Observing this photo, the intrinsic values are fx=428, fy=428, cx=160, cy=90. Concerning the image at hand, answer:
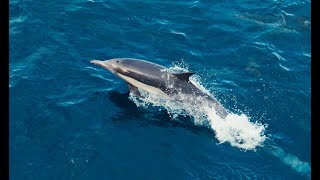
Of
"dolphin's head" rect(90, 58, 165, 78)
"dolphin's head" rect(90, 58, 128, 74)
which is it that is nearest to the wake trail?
"dolphin's head" rect(90, 58, 165, 78)

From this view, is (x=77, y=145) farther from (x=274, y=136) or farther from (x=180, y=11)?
(x=180, y=11)

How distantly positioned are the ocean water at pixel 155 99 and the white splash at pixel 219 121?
0.16ft

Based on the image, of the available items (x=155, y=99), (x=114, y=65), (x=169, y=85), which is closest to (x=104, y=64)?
(x=114, y=65)

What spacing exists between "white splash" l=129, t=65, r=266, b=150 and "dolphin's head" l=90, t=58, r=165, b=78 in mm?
1072

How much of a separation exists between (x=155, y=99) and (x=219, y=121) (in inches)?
120

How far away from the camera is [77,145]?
54.0ft

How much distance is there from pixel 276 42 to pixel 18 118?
14.4 metres

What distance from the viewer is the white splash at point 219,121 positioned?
680 inches

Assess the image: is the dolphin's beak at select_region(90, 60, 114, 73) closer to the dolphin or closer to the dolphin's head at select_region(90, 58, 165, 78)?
the dolphin's head at select_region(90, 58, 165, 78)

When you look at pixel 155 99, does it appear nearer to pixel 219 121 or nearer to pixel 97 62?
pixel 219 121

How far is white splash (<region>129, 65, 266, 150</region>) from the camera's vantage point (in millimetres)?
17266

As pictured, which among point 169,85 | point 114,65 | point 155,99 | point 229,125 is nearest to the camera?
point 229,125

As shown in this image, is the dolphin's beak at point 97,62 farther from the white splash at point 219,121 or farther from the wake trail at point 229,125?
the white splash at point 219,121

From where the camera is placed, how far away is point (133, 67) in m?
18.7
